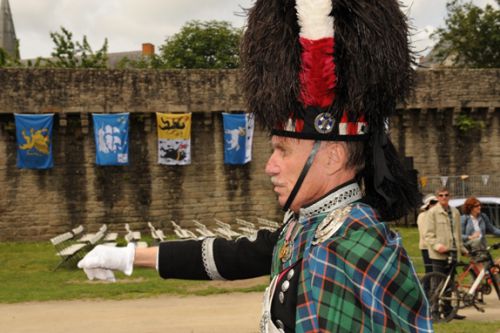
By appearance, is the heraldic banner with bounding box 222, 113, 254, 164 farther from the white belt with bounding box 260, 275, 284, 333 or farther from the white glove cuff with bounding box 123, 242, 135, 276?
the white belt with bounding box 260, 275, 284, 333

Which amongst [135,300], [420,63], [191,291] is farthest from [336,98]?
[191,291]

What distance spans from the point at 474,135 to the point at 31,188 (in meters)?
14.5

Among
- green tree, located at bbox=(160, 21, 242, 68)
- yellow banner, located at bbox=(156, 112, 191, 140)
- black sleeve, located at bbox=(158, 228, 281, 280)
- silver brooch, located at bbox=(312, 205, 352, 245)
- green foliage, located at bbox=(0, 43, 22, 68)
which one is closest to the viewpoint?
silver brooch, located at bbox=(312, 205, 352, 245)

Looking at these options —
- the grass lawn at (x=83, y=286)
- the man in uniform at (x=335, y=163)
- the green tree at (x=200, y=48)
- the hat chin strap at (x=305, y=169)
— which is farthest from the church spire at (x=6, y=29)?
the hat chin strap at (x=305, y=169)

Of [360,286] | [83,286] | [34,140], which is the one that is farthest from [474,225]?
[34,140]

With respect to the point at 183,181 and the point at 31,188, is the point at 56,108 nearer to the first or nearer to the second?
the point at 31,188

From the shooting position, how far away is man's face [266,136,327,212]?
2604mm

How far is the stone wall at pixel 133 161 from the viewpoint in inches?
830

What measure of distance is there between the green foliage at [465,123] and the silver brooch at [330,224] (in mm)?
23423

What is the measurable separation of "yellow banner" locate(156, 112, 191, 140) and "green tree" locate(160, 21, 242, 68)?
27156 mm

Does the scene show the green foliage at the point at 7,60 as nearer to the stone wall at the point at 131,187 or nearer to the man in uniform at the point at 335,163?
the stone wall at the point at 131,187

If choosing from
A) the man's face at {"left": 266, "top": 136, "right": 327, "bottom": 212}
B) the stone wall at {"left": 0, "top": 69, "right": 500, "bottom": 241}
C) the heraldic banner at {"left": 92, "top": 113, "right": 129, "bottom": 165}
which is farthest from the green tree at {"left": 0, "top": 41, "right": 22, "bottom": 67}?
the man's face at {"left": 266, "top": 136, "right": 327, "bottom": 212}

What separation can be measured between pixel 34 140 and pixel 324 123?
19.4 metres

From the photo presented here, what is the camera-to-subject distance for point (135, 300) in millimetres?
10633
